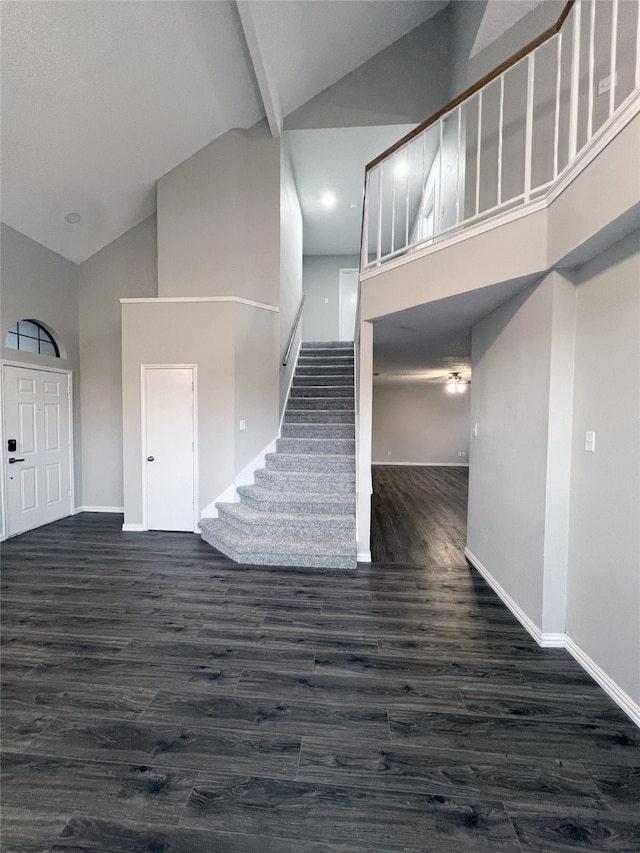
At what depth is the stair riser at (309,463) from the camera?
173 inches

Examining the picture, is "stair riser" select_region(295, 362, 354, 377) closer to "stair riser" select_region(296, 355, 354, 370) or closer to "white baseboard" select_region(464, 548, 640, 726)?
"stair riser" select_region(296, 355, 354, 370)

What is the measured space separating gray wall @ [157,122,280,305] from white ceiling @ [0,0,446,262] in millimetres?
207

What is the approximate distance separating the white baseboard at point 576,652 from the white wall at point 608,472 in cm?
3

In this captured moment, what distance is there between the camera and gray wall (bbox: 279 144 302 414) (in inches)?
198

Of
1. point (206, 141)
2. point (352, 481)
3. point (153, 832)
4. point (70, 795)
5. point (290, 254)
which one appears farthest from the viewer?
point (290, 254)

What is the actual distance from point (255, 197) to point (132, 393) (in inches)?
121

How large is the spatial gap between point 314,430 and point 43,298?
3898 millimetres

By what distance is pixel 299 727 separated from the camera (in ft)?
5.45

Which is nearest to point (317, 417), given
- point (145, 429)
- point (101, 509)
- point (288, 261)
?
point (145, 429)

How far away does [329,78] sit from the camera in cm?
487

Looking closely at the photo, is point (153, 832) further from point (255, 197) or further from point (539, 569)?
point (255, 197)

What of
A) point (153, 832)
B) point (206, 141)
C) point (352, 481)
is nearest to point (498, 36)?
point (206, 141)

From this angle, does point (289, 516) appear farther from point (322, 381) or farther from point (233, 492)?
point (322, 381)

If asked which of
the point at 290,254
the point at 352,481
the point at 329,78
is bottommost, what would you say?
the point at 352,481
